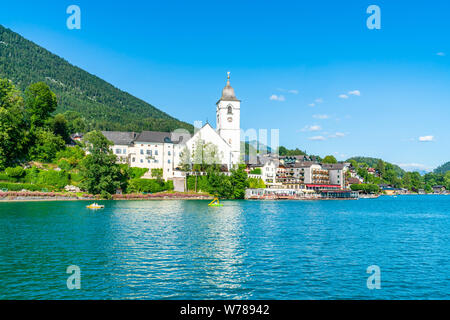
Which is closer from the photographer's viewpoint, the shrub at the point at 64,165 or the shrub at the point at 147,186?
the shrub at the point at 64,165

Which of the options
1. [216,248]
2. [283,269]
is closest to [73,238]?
[216,248]

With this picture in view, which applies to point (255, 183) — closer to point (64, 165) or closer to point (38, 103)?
point (64, 165)

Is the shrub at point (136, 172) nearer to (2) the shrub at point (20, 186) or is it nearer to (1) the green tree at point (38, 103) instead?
(2) the shrub at point (20, 186)

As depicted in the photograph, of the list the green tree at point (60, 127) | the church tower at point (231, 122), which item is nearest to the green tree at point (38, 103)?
the green tree at point (60, 127)

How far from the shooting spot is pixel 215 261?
2623cm

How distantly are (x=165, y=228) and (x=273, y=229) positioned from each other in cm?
1244

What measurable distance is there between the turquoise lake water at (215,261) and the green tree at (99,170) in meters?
38.8

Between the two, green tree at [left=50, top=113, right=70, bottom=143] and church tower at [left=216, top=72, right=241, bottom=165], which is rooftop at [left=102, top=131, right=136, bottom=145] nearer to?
green tree at [left=50, top=113, right=70, bottom=143]

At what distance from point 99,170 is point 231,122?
4682 centimetres

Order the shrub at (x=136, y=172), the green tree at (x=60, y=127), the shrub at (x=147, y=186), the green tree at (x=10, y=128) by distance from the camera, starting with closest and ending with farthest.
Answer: the green tree at (x=10, y=128) → the shrub at (x=147, y=186) → the shrub at (x=136, y=172) → the green tree at (x=60, y=127)

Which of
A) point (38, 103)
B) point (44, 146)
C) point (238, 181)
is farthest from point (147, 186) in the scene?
point (38, 103)

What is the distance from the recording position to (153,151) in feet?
335

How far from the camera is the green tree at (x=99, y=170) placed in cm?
8275

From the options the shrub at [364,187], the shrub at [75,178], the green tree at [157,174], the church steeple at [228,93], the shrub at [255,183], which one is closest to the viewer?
the shrub at [75,178]
